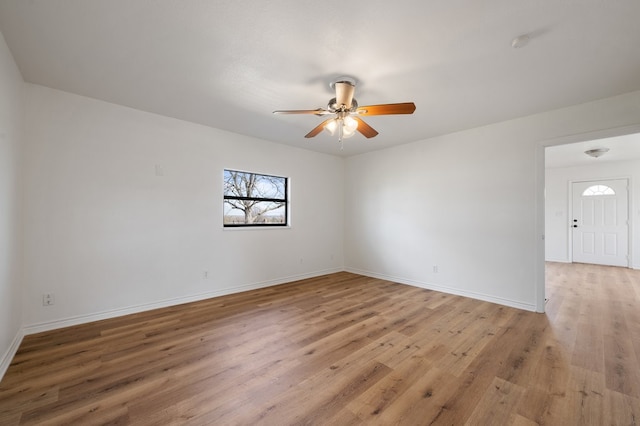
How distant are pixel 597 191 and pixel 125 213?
9726 millimetres

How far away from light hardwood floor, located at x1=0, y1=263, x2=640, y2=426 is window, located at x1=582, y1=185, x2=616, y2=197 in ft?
14.1

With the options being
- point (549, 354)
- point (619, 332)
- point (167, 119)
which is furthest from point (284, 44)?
point (619, 332)

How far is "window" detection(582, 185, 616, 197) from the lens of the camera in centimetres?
611

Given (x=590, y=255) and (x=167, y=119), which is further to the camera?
(x=590, y=255)

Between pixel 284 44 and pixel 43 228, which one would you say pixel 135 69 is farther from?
pixel 43 228

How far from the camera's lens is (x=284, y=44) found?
6.45 feet

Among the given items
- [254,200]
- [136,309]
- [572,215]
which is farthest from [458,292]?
[572,215]

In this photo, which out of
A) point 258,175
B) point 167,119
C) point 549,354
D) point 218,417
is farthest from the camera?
point 258,175

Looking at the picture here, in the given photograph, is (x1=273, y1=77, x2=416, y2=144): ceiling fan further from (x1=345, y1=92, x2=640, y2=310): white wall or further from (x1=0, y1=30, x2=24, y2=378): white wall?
(x1=0, y1=30, x2=24, y2=378): white wall

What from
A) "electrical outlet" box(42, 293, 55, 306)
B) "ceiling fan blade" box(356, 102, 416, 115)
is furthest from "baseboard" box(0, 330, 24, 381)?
"ceiling fan blade" box(356, 102, 416, 115)

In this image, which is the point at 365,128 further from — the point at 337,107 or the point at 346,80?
the point at 346,80

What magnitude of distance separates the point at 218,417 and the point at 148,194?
9.15 ft

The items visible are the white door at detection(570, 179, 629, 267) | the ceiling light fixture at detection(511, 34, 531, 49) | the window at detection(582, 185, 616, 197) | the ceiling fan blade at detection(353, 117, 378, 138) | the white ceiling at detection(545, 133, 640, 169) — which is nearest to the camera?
the ceiling light fixture at detection(511, 34, 531, 49)

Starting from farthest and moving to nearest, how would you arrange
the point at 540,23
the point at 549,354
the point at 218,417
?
the point at 549,354
the point at 540,23
the point at 218,417
